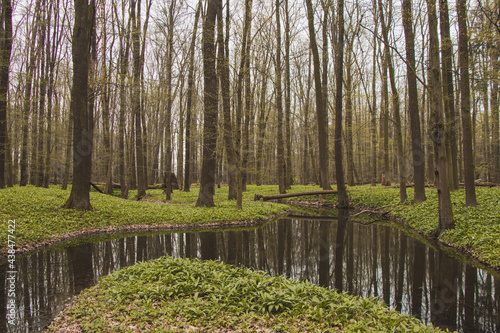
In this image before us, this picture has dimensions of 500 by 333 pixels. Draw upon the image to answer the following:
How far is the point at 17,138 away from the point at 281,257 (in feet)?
76.3

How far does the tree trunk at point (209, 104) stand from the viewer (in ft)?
47.9

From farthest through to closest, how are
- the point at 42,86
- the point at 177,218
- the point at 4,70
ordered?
the point at 42,86 → the point at 4,70 → the point at 177,218

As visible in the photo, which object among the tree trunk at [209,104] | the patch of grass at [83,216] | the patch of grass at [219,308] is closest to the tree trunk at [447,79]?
the patch of grass at [83,216]

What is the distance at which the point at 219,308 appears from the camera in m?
4.09

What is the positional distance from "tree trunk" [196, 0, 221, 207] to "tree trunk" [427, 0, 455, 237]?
9.10m

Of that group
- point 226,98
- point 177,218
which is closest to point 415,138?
point 226,98

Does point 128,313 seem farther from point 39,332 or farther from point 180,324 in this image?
point 39,332

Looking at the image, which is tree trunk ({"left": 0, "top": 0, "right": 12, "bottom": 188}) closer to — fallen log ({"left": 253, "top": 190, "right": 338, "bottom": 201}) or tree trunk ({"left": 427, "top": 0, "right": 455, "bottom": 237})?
fallen log ({"left": 253, "top": 190, "right": 338, "bottom": 201})

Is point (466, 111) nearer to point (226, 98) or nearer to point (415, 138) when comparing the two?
point (415, 138)

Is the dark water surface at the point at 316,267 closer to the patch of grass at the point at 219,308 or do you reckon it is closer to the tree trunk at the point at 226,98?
the patch of grass at the point at 219,308

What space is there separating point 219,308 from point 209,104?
11.8m

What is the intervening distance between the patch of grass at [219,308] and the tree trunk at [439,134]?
6.15m

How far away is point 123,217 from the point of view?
1209 cm

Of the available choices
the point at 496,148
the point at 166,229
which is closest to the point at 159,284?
the point at 166,229
